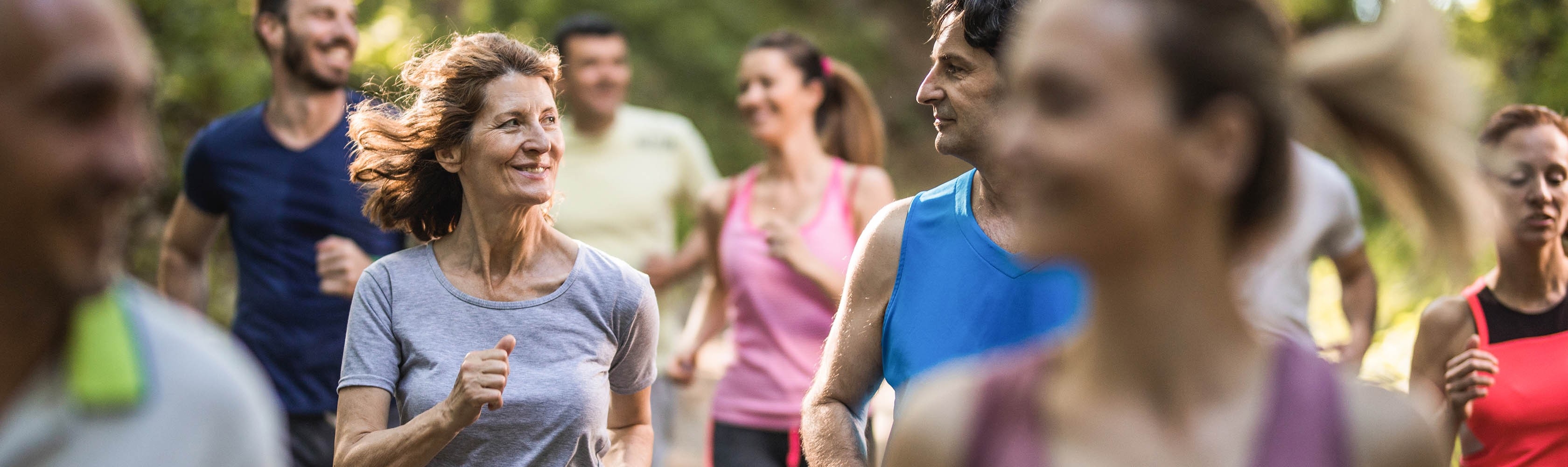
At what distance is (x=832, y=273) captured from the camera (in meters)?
5.06

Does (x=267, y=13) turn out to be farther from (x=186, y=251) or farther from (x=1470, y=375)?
(x=1470, y=375)

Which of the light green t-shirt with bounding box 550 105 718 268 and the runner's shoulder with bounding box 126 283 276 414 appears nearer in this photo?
the runner's shoulder with bounding box 126 283 276 414

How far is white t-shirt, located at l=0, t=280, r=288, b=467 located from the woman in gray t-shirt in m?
1.48

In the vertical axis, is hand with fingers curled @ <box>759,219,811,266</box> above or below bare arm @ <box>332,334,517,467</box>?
above

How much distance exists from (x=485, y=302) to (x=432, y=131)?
49cm

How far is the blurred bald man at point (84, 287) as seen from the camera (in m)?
1.16

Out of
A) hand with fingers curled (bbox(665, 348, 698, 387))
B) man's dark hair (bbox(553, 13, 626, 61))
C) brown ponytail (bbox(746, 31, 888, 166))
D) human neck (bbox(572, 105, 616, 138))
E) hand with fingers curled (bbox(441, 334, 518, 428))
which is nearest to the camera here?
hand with fingers curled (bbox(441, 334, 518, 428))

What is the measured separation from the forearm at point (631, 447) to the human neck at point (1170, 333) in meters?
1.97

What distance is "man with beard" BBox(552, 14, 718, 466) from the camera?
6414 mm

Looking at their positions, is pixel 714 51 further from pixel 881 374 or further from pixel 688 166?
pixel 881 374

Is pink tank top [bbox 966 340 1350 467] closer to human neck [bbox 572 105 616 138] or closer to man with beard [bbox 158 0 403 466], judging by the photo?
man with beard [bbox 158 0 403 466]

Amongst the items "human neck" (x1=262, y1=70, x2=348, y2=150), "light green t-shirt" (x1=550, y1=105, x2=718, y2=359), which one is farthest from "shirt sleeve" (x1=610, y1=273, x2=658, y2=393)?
"light green t-shirt" (x1=550, y1=105, x2=718, y2=359)

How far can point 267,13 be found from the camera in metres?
5.19

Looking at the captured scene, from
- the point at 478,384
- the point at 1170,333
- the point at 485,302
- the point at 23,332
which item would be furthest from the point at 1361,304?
the point at 23,332
